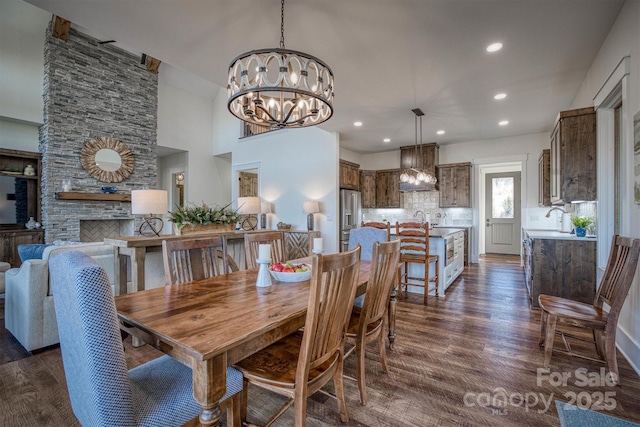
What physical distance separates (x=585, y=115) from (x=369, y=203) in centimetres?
469

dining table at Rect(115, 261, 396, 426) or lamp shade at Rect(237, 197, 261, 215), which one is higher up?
lamp shade at Rect(237, 197, 261, 215)

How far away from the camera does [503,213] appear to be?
27.2 ft

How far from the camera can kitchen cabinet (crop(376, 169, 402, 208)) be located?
7355mm

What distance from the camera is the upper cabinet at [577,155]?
311 cm

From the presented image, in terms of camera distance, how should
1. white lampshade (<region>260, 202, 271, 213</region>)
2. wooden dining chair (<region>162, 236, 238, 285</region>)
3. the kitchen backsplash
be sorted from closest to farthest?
1. wooden dining chair (<region>162, 236, 238, 285</region>)
2. white lampshade (<region>260, 202, 271, 213</region>)
3. the kitchen backsplash

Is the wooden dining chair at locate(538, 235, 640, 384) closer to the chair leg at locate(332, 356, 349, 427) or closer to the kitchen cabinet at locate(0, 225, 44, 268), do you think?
the chair leg at locate(332, 356, 349, 427)

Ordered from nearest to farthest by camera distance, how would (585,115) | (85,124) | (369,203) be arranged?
(585,115), (85,124), (369,203)

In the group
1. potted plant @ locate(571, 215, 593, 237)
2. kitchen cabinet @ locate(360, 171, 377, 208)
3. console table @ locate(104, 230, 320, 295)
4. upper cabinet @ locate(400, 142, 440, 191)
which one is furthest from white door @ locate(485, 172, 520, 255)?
console table @ locate(104, 230, 320, 295)

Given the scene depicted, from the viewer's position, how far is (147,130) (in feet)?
22.7

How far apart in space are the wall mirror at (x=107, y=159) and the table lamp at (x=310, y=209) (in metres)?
4.17

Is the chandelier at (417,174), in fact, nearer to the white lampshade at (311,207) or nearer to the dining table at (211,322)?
the white lampshade at (311,207)

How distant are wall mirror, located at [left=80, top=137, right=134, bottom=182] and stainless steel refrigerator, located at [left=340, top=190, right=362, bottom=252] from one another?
491cm

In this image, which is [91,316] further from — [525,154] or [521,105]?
[525,154]

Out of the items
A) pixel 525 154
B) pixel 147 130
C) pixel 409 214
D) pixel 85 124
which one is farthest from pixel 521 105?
pixel 85 124
